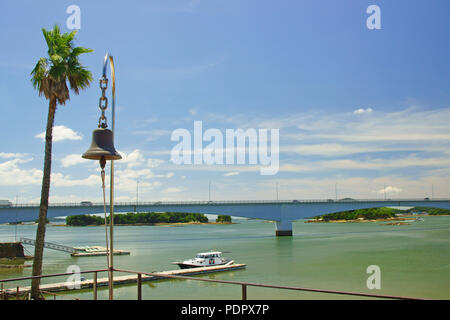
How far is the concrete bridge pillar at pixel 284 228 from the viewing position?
89312mm

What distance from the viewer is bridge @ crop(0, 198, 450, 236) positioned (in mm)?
65363

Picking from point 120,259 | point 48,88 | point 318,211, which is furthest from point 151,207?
point 48,88

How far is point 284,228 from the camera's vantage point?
90000 millimetres

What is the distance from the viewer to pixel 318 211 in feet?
293

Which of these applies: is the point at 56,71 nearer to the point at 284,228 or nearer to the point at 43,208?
the point at 43,208

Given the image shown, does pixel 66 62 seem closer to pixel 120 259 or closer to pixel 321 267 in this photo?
pixel 321 267

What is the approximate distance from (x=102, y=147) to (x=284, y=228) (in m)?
84.5
